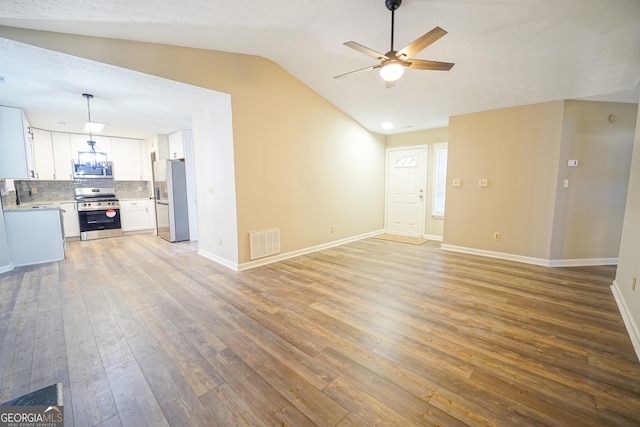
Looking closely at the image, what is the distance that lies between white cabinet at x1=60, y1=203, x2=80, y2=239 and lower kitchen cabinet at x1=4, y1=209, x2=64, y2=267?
1701 millimetres

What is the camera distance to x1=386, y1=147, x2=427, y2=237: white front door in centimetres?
618

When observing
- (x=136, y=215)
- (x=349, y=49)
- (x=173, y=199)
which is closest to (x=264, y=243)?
(x=173, y=199)

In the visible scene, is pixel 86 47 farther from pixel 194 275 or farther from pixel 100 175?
pixel 100 175

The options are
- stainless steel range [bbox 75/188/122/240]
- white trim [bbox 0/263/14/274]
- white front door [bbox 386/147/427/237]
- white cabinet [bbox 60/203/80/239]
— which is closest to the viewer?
white trim [bbox 0/263/14/274]

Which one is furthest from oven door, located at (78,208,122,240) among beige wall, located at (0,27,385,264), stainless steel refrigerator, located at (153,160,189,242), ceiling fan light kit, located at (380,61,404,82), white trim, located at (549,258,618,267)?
white trim, located at (549,258,618,267)

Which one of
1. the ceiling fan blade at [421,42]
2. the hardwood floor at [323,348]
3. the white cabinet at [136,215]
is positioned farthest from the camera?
the white cabinet at [136,215]

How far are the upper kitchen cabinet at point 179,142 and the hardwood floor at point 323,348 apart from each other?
10.2 ft

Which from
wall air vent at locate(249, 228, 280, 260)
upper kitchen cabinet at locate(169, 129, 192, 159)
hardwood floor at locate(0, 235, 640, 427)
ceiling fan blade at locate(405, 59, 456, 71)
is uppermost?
ceiling fan blade at locate(405, 59, 456, 71)

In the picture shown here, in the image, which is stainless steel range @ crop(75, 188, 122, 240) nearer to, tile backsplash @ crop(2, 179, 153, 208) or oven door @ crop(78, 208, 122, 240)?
oven door @ crop(78, 208, 122, 240)

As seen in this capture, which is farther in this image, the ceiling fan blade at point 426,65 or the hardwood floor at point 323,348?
the ceiling fan blade at point 426,65

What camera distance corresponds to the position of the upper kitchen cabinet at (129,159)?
6578 mm

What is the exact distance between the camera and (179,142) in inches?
233

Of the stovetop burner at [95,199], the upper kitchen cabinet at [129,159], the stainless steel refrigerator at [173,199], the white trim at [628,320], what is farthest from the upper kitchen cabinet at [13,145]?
the white trim at [628,320]

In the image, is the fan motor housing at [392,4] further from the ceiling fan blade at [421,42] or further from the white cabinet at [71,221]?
the white cabinet at [71,221]
